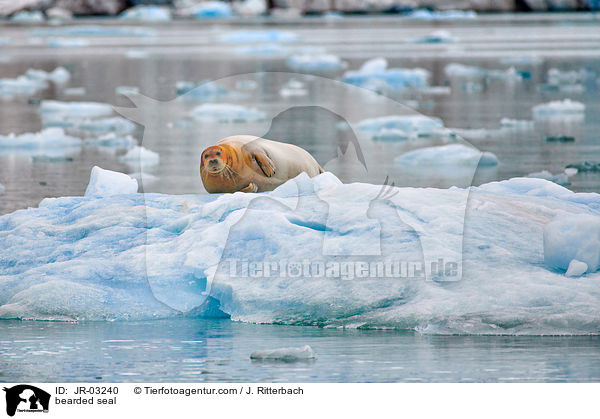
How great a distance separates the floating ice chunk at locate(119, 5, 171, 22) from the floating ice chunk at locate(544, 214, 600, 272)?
23274 mm

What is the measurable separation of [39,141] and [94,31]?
14888 mm

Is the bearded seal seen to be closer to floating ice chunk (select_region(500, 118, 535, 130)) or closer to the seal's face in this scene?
the seal's face

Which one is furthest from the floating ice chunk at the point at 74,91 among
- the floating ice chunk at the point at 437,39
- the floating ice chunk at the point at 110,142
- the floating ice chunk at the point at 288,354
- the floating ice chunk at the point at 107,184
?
the floating ice chunk at the point at 288,354

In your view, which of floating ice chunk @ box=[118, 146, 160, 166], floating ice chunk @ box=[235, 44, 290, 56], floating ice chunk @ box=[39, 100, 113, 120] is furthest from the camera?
floating ice chunk @ box=[235, 44, 290, 56]

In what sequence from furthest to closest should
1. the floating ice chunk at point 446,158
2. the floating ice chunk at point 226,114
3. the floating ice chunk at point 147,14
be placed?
1. the floating ice chunk at point 147,14
2. the floating ice chunk at point 226,114
3. the floating ice chunk at point 446,158

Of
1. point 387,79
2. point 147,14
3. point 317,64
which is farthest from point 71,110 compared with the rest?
point 147,14

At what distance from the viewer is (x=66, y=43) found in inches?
789

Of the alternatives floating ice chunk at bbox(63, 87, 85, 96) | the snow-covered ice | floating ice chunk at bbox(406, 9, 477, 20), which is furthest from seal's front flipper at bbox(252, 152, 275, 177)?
floating ice chunk at bbox(406, 9, 477, 20)

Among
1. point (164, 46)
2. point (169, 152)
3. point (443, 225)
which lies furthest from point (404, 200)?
point (164, 46)

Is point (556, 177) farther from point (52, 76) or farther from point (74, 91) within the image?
point (52, 76)

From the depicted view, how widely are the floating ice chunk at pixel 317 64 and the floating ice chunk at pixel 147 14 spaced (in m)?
12.1

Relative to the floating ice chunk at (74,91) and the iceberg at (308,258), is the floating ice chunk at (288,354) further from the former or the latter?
the floating ice chunk at (74,91)

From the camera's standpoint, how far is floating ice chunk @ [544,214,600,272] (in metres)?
4.16

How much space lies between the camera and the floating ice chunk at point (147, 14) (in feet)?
87.0
